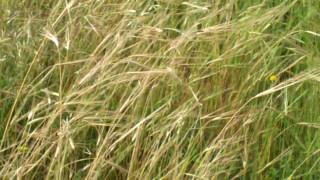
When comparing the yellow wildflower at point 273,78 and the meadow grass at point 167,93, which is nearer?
the meadow grass at point 167,93

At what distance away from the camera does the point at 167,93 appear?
6.42ft

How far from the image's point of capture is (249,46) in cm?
201

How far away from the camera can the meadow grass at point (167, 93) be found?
1830 millimetres

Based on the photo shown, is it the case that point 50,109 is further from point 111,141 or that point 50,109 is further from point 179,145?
point 179,145

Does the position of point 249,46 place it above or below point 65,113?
above

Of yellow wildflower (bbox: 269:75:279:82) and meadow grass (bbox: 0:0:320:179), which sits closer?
meadow grass (bbox: 0:0:320:179)

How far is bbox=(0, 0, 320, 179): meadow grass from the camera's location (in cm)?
183

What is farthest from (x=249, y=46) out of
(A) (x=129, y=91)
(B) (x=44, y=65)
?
(B) (x=44, y=65)

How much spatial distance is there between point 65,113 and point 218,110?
43cm

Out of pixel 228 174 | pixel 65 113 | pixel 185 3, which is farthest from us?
pixel 185 3

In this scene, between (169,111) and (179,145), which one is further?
(169,111)

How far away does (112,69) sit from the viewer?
200 cm

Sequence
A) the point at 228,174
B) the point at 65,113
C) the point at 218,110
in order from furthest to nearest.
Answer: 1. the point at 65,113
2. the point at 218,110
3. the point at 228,174

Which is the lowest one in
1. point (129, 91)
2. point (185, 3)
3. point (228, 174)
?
point (228, 174)
